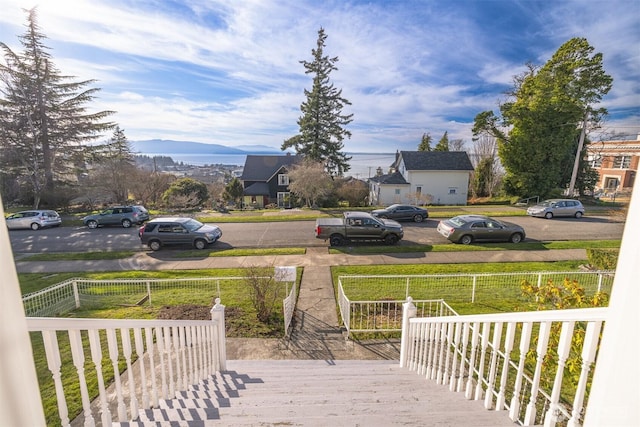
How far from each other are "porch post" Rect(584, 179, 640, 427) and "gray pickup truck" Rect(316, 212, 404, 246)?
12.4m

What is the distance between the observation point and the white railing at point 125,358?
1871 mm

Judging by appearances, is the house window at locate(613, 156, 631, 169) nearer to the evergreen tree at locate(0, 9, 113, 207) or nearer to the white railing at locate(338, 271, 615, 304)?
the white railing at locate(338, 271, 615, 304)

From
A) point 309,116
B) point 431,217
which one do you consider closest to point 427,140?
point 309,116

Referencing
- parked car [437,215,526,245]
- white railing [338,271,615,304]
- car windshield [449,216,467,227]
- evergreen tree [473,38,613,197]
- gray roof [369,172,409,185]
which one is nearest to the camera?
white railing [338,271,615,304]

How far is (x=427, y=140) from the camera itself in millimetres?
40562

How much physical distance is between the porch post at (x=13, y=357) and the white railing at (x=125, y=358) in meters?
1.07

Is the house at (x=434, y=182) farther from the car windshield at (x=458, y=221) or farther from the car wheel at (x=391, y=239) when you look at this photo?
the car wheel at (x=391, y=239)

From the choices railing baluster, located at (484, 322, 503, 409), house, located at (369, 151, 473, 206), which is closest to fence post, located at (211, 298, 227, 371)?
railing baluster, located at (484, 322, 503, 409)

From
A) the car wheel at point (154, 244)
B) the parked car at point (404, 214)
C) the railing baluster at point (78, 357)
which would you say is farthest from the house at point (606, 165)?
the car wheel at point (154, 244)

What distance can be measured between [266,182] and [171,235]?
23.0m

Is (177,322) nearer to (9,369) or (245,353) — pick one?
(9,369)

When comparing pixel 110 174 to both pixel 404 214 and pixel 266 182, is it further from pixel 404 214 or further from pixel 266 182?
pixel 404 214

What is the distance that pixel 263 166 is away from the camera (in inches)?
1470

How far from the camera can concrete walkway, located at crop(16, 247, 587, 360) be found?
598cm
